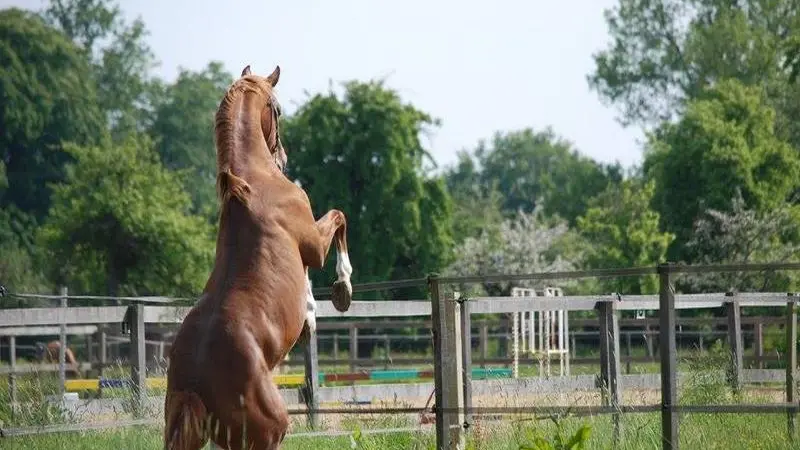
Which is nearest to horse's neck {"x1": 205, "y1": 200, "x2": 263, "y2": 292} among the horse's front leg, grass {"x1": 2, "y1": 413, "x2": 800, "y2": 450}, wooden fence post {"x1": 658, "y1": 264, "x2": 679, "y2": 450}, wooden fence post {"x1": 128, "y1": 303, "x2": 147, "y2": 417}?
the horse's front leg

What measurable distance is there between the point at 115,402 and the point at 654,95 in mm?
57343

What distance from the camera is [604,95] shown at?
7075 cm

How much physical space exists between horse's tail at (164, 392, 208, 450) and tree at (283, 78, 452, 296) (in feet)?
126

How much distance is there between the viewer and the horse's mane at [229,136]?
931cm

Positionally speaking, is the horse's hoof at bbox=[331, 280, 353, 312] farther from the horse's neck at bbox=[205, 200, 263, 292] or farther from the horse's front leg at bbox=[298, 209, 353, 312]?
the horse's neck at bbox=[205, 200, 263, 292]

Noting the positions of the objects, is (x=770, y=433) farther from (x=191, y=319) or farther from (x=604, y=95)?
(x=604, y=95)

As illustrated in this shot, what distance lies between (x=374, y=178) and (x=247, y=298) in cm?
3973

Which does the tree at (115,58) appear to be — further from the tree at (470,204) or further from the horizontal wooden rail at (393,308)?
the horizontal wooden rail at (393,308)

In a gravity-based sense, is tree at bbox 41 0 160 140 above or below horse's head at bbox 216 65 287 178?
above

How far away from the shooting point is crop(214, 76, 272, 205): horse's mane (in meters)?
9.31

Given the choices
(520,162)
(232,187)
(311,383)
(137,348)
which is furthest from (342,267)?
(520,162)

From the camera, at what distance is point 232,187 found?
9289mm

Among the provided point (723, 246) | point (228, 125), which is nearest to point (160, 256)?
point (723, 246)

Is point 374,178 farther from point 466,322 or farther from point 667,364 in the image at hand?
point 667,364
